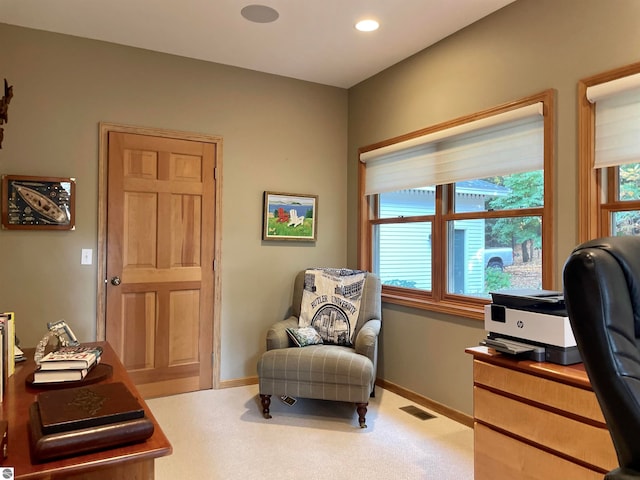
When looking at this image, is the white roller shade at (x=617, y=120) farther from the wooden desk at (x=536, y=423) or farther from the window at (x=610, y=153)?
the wooden desk at (x=536, y=423)

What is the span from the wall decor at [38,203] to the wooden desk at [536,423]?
9.08ft

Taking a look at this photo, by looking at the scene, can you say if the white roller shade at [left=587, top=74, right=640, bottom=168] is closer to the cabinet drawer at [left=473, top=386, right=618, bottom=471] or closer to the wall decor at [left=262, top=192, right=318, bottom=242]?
the cabinet drawer at [left=473, top=386, right=618, bottom=471]

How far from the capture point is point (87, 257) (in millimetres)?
3266

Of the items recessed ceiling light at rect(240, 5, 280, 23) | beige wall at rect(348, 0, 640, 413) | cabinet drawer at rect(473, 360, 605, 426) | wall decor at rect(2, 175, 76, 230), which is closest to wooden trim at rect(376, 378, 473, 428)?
beige wall at rect(348, 0, 640, 413)

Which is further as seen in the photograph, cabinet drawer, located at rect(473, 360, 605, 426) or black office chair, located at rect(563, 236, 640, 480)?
cabinet drawer, located at rect(473, 360, 605, 426)

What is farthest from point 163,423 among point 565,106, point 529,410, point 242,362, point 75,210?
point 565,106

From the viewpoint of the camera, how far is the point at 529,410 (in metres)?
1.83

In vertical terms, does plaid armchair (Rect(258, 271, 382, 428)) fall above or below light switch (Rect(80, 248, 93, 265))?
below

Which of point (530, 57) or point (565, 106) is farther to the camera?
point (530, 57)

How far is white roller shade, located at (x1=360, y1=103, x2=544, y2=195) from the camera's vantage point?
104 inches

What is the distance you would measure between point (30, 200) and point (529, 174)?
3.19m

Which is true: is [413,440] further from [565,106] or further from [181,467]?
[565,106]

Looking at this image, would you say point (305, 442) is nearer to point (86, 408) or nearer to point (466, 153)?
point (86, 408)

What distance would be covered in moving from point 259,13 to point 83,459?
2642mm
